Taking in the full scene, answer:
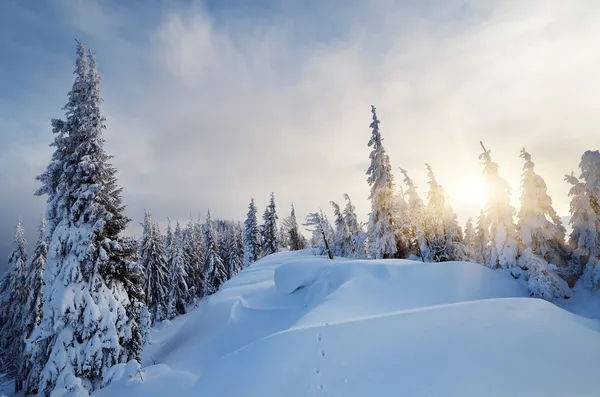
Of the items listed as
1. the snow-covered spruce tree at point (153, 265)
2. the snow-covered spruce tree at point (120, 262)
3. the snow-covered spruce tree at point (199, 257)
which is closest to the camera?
the snow-covered spruce tree at point (120, 262)

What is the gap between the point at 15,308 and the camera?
2680cm

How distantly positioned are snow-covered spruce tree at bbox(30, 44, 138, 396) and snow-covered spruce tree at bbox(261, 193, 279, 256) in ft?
126

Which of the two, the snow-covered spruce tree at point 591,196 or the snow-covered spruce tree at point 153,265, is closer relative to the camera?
the snow-covered spruce tree at point 591,196

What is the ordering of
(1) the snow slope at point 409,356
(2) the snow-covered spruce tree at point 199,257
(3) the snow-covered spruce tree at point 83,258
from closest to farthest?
(1) the snow slope at point 409,356 < (3) the snow-covered spruce tree at point 83,258 < (2) the snow-covered spruce tree at point 199,257

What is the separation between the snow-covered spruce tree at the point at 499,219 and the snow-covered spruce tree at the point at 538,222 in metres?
0.95

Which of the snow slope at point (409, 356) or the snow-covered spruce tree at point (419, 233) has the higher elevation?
the snow-covered spruce tree at point (419, 233)

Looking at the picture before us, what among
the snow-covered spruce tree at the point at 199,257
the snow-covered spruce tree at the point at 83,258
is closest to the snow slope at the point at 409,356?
the snow-covered spruce tree at the point at 83,258

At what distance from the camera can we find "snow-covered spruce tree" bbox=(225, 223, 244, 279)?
197ft

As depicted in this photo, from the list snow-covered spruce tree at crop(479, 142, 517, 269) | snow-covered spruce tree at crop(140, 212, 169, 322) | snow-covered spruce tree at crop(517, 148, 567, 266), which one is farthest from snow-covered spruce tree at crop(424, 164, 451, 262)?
snow-covered spruce tree at crop(140, 212, 169, 322)

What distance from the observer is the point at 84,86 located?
13891mm

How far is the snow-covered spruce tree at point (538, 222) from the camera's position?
1845 centimetres

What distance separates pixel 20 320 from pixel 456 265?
→ 114 feet

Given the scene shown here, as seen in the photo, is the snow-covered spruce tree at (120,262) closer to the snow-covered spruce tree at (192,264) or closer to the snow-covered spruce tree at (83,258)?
the snow-covered spruce tree at (83,258)

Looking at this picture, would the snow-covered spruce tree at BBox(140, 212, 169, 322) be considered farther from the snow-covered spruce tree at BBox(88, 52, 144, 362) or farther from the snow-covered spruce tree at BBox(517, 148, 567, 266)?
the snow-covered spruce tree at BBox(517, 148, 567, 266)
